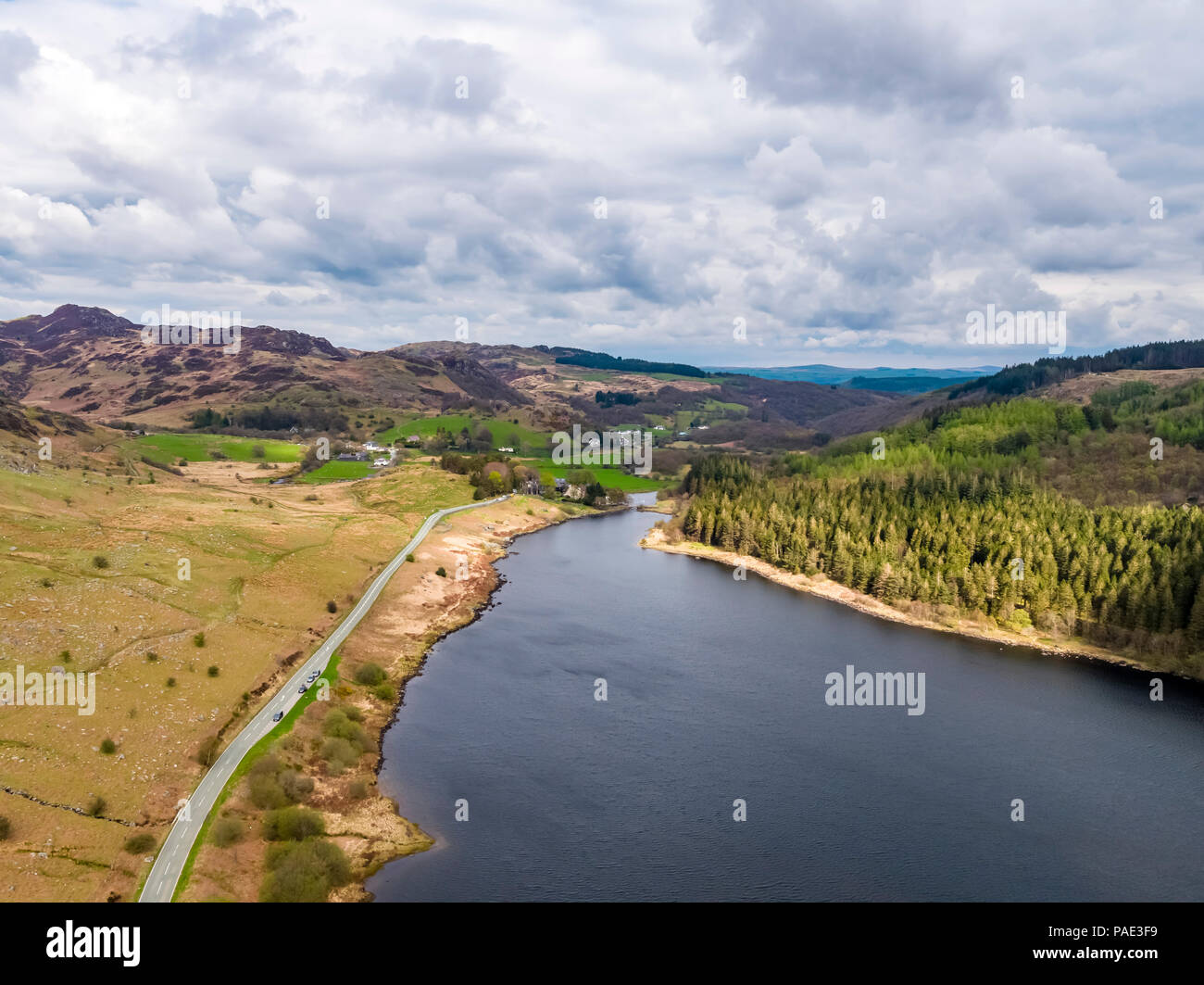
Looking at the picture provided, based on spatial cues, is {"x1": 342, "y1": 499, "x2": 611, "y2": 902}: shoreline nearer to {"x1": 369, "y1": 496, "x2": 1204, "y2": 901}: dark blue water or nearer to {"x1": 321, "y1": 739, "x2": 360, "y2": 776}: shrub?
A: {"x1": 369, "y1": 496, "x2": 1204, "y2": 901}: dark blue water

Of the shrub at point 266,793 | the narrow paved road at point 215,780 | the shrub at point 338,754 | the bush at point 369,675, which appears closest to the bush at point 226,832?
the narrow paved road at point 215,780

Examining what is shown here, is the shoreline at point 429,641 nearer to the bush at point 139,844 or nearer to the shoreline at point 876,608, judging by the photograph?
the bush at point 139,844

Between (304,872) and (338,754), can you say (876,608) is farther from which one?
(304,872)

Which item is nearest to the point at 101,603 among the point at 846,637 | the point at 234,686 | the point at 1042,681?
the point at 234,686

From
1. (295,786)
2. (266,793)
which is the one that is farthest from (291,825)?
(295,786)

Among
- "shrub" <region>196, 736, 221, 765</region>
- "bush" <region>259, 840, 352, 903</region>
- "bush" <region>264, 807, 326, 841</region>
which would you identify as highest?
"shrub" <region>196, 736, 221, 765</region>

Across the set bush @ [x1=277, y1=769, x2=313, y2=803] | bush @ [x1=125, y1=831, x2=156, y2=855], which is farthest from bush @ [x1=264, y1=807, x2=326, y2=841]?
bush @ [x1=125, y1=831, x2=156, y2=855]

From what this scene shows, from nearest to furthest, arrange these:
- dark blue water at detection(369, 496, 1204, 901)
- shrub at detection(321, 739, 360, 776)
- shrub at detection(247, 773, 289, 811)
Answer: dark blue water at detection(369, 496, 1204, 901) < shrub at detection(247, 773, 289, 811) < shrub at detection(321, 739, 360, 776)
